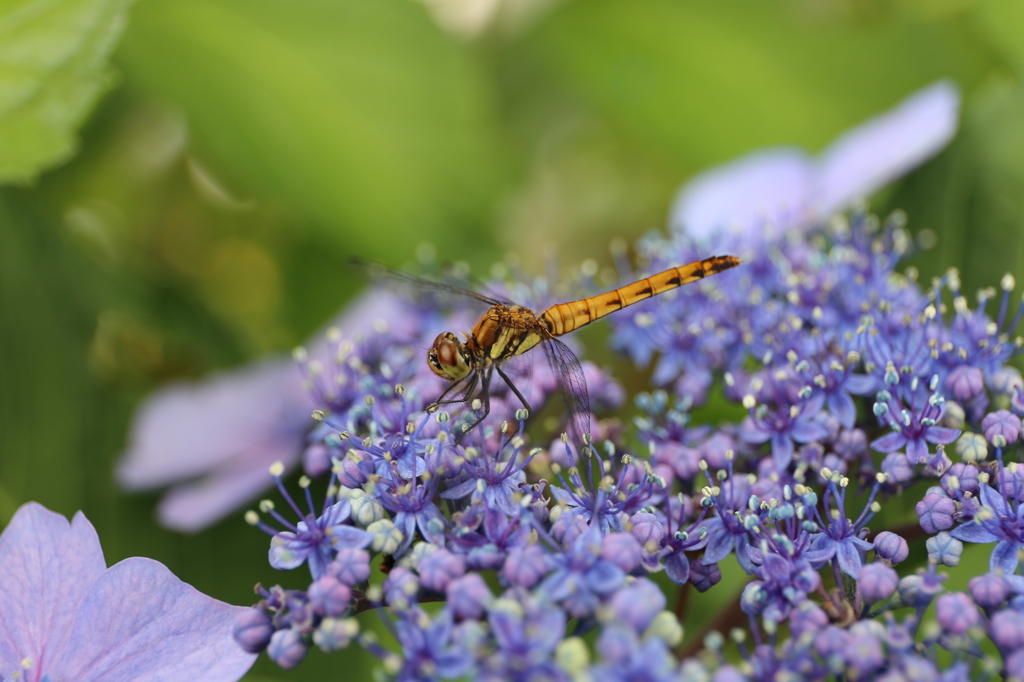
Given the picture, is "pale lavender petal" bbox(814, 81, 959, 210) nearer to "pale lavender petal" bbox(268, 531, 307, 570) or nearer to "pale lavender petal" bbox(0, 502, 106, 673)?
"pale lavender petal" bbox(268, 531, 307, 570)

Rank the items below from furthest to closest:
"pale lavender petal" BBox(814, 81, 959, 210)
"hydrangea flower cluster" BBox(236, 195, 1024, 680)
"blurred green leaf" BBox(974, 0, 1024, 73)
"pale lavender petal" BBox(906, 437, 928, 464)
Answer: "blurred green leaf" BBox(974, 0, 1024, 73) < "pale lavender petal" BBox(814, 81, 959, 210) < "pale lavender petal" BBox(906, 437, 928, 464) < "hydrangea flower cluster" BBox(236, 195, 1024, 680)

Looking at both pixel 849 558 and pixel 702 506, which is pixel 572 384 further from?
pixel 849 558

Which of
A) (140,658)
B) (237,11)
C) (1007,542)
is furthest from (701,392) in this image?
(237,11)

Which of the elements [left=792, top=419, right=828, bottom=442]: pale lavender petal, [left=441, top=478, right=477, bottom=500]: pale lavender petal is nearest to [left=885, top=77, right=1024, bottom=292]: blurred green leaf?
[left=792, top=419, right=828, bottom=442]: pale lavender petal

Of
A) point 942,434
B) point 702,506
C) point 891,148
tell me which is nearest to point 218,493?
point 702,506

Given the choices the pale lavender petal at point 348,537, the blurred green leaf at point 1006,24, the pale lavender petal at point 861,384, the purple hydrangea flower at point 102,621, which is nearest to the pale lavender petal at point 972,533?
the pale lavender petal at point 861,384

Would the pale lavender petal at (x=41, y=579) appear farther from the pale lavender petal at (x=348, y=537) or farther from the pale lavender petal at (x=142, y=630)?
the pale lavender petal at (x=348, y=537)

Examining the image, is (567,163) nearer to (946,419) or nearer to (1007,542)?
(946,419)
